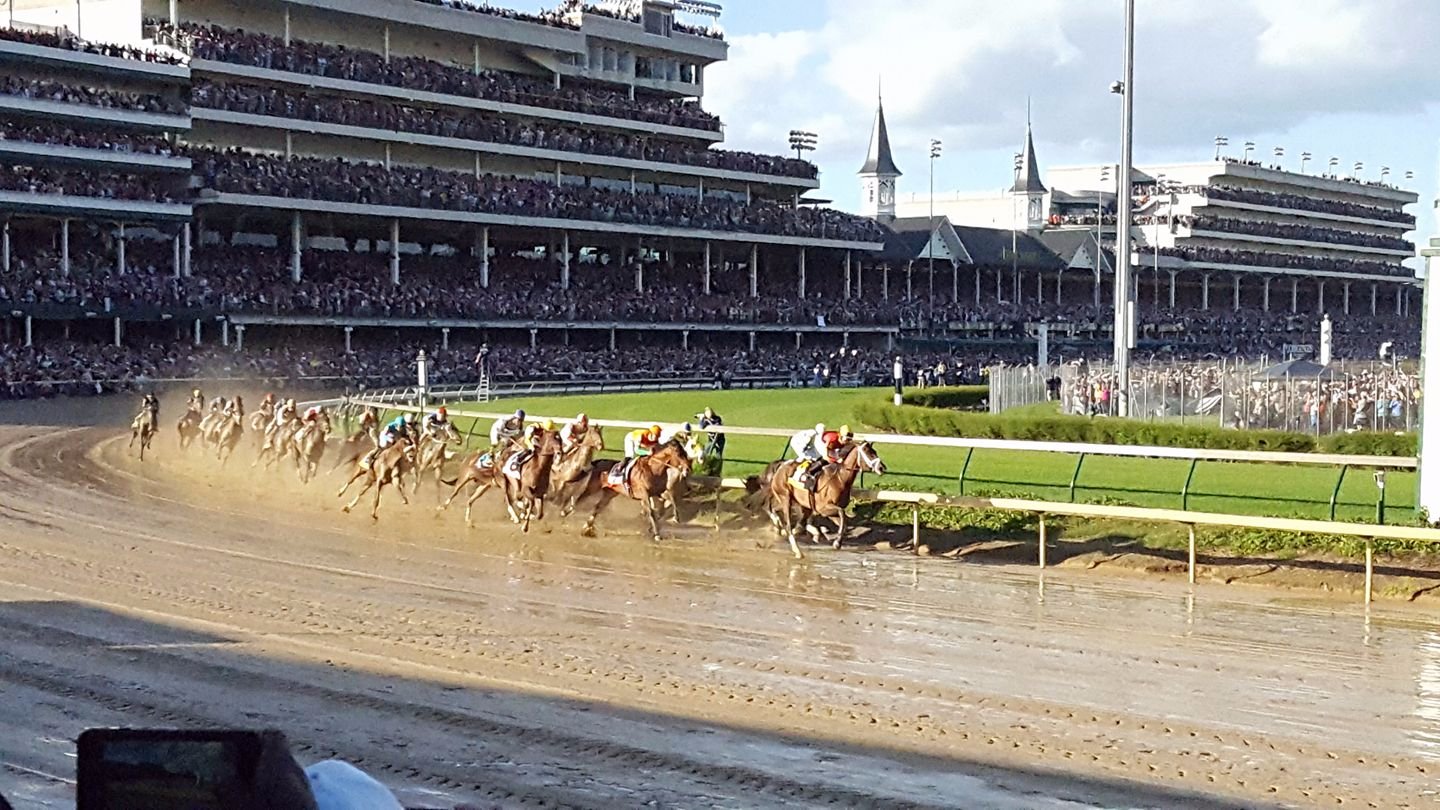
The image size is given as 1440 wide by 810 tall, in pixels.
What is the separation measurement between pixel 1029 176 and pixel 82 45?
65.4 m

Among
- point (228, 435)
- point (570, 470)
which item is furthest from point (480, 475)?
point (228, 435)

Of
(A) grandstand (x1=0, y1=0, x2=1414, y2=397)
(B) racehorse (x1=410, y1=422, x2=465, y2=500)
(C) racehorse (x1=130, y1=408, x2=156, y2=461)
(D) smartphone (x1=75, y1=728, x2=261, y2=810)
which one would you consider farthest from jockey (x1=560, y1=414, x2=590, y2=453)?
(A) grandstand (x1=0, y1=0, x2=1414, y2=397)

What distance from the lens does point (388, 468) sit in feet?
64.5

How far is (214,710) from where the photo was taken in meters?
8.76

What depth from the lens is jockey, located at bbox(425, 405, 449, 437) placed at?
20.8 m

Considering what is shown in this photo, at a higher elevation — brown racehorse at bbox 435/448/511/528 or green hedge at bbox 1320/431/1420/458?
green hedge at bbox 1320/431/1420/458

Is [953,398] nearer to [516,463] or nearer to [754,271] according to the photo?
[516,463]

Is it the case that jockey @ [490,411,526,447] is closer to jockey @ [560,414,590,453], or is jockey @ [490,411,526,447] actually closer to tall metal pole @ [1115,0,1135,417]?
jockey @ [560,414,590,453]

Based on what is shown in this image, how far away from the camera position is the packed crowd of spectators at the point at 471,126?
51434 mm

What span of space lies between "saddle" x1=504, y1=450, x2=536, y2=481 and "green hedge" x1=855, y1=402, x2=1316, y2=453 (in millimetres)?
8932

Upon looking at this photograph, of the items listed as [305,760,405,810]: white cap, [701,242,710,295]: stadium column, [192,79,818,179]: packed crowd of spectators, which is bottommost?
[305,760,405,810]: white cap

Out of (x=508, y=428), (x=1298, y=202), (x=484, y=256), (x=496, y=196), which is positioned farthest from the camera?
(x=1298, y=202)

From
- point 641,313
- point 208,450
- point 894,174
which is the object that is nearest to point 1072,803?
point 208,450

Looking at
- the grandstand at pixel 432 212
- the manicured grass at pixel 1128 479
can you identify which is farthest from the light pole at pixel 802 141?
the manicured grass at pixel 1128 479
